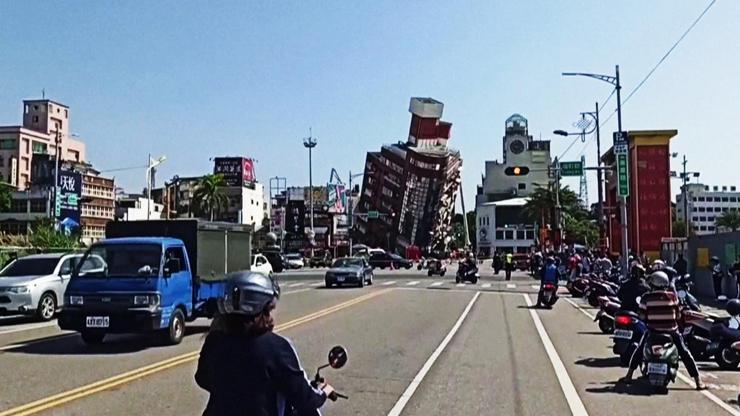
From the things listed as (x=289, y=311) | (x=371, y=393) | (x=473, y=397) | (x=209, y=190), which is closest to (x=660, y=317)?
(x=473, y=397)

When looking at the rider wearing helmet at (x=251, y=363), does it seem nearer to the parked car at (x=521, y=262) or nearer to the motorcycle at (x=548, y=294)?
the motorcycle at (x=548, y=294)

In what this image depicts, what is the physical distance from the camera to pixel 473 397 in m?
10.6

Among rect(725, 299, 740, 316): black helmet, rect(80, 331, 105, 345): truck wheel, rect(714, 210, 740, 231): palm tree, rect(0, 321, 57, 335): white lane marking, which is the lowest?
rect(0, 321, 57, 335): white lane marking

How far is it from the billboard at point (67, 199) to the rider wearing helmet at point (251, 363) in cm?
5369

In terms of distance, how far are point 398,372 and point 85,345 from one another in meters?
6.65

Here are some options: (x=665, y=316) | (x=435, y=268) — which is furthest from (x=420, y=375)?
(x=435, y=268)

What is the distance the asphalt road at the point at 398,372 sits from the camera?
10.0 meters

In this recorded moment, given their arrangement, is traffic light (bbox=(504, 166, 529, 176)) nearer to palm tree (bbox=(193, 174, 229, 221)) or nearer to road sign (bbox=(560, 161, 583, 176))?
road sign (bbox=(560, 161, 583, 176))

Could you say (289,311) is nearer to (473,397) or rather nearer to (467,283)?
(473,397)

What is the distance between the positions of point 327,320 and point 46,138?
4564 inches

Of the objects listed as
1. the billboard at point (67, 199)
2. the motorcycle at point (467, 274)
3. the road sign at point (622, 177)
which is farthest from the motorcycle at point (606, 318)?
the billboard at point (67, 199)

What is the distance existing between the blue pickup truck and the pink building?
99.3m

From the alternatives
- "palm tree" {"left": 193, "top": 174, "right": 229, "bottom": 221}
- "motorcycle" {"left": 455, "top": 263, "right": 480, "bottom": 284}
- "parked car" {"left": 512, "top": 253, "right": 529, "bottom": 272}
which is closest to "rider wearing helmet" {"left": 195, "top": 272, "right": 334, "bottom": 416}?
"motorcycle" {"left": 455, "top": 263, "right": 480, "bottom": 284}

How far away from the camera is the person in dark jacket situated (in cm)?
1377
